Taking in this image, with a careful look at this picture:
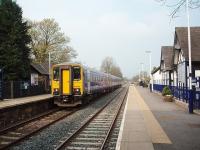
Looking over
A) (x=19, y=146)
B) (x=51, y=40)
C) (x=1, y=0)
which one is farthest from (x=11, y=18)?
(x=19, y=146)

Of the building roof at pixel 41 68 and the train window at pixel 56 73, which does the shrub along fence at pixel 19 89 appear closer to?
the building roof at pixel 41 68

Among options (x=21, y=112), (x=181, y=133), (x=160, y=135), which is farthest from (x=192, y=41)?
(x=160, y=135)

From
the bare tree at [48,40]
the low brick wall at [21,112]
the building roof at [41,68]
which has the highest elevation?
the bare tree at [48,40]

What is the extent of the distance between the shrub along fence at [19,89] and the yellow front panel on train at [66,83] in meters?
13.4

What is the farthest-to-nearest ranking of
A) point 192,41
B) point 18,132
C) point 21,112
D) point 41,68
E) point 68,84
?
point 41,68, point 192,41, point 68,84, point 21,112, point 18,132

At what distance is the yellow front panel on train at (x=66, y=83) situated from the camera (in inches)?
907

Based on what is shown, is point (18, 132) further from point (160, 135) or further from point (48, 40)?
point (48, 40)

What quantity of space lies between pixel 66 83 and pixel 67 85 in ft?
0.49

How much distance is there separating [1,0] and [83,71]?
64.6 ft

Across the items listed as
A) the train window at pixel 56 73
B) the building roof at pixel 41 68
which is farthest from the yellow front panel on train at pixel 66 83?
the building roof at pixel 41 68

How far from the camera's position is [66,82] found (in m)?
23.3

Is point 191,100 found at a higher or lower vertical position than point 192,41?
lower

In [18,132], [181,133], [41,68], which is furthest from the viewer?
[41,68]

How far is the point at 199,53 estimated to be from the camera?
30875 mm
